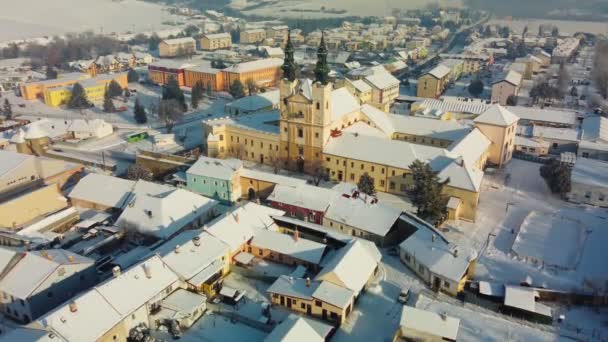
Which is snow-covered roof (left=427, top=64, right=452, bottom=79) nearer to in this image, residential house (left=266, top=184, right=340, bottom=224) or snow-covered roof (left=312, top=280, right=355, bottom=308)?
residential house (left=266, top=184, right=340, bottom=224)

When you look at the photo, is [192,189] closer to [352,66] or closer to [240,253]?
[240,253]

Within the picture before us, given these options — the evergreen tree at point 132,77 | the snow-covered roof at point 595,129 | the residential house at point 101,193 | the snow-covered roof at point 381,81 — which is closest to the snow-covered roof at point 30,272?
the residential house at point 101,193

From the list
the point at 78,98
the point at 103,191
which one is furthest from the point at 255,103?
the point at 78,98

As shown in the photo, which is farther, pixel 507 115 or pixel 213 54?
pixel 213 54

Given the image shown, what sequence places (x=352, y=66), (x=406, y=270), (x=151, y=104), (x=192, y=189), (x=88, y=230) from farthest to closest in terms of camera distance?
(x=352, y=66) < (x=151, y=104) < (x=192, y=189) < (x=88, y=230) < (x=406, y=270)

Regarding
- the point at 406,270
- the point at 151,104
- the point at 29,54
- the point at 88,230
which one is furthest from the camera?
the point at 29,54

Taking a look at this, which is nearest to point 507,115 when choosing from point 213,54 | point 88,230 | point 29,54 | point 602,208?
point 602,208

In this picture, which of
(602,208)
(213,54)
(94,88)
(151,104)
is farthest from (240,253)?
(213,54)

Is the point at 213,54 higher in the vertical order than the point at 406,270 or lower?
higher

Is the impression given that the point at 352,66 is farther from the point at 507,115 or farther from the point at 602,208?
the point at 602,208
